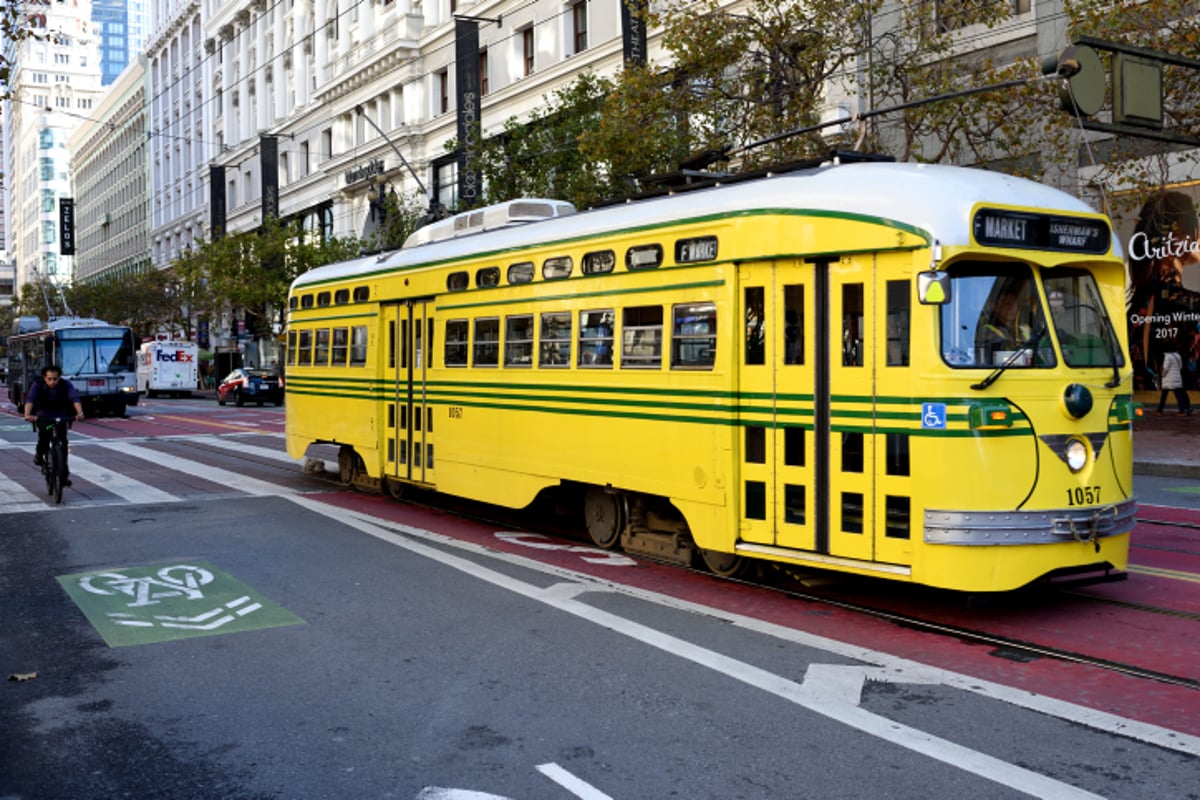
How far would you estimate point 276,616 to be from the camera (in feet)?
27.1

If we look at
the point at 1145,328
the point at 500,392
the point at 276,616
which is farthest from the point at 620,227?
the point at 1145,328

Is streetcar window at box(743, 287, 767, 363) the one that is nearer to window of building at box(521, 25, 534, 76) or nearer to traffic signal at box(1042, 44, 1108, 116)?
traffic signal at box(1042, 44, 1108, 116)

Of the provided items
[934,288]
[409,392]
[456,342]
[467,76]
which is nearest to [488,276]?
[456,342]

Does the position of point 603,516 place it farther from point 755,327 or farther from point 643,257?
point 755,327

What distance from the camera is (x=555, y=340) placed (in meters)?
10.9

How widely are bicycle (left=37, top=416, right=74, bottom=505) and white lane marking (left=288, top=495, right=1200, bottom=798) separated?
7171 mm

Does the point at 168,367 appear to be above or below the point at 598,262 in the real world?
below

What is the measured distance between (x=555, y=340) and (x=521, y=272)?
3.05 ft

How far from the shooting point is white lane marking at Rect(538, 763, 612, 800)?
16.1ft

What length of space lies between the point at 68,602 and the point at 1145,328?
22703mm

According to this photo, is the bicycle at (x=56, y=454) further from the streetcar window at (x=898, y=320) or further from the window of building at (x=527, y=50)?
the window of building at (x=527, y=50)

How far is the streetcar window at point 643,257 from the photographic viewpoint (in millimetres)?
9508

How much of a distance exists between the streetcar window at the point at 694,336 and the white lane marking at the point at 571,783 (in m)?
4.27

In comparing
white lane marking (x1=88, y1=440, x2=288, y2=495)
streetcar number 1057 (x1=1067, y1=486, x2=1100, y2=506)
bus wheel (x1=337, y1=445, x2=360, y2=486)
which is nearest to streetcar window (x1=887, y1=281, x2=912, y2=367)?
streetcar number 1057 (x1=1067, y1=486, x2=1100, y2=506)
